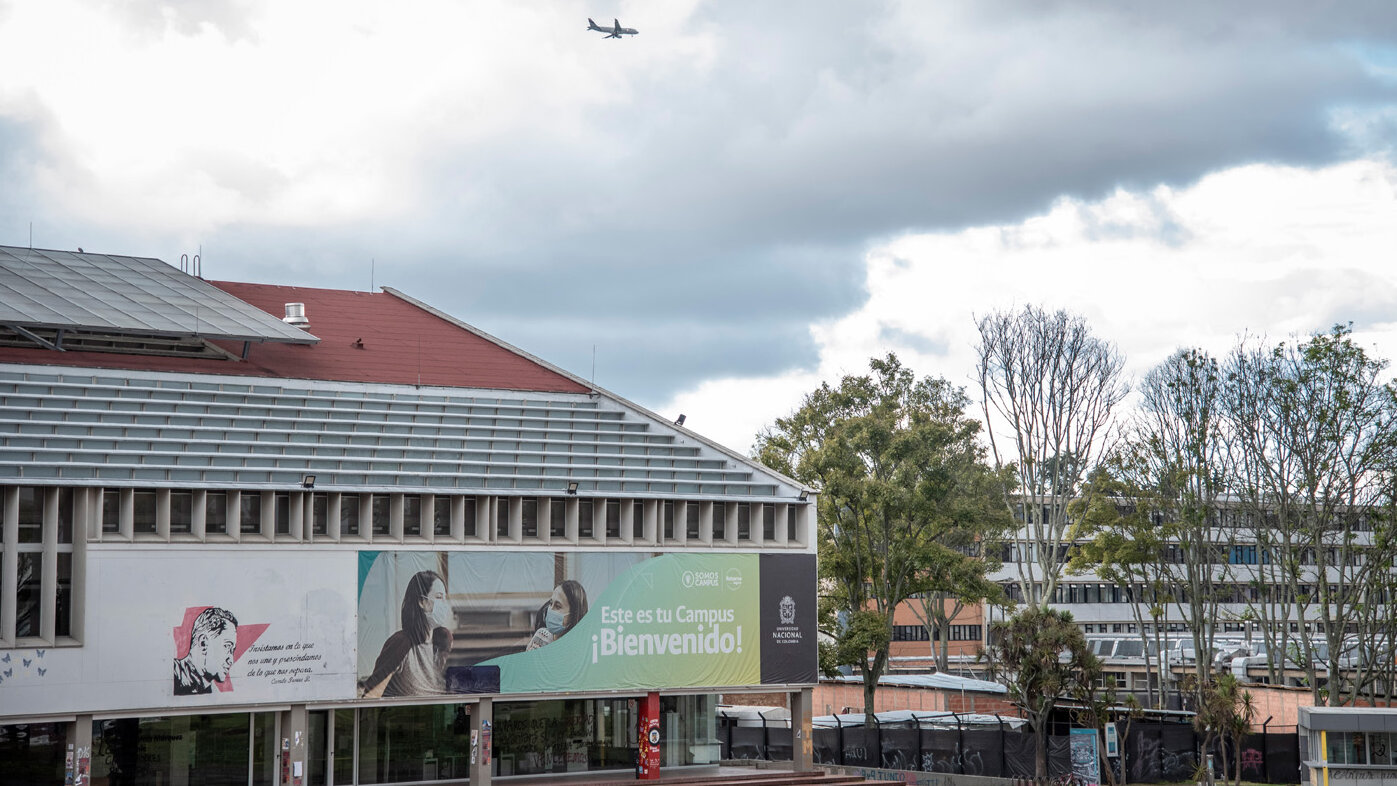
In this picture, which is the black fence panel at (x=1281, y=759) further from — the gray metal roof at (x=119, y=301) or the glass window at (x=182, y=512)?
the glass window at (x=182, y=512)

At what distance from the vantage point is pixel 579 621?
44.0m

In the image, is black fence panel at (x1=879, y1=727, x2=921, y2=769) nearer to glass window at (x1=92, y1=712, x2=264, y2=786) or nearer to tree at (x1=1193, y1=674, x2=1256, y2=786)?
tree at (x1=1193, y1=674, x2=1256, y2=786)

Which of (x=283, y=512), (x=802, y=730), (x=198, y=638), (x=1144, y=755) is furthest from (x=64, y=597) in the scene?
(x=1144, y=755)

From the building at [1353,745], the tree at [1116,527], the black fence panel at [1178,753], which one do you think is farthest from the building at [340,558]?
the tree at [1116,527]

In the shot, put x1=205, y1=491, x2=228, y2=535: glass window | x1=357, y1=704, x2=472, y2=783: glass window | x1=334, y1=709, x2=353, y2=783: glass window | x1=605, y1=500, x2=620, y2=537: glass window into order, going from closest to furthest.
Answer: x1=205, y1=491, x2=228, y2=535: glass window → x1=334, y1=709, x2=353, y2=783: glass window → x1=357, y1=704, x2=472, y2=783: glass window → x1=605, y1=500, x2=620, y2=537: glass window

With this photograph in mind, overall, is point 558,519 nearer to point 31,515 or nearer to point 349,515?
point 349,515

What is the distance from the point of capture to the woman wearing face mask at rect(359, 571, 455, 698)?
41156 millimetres

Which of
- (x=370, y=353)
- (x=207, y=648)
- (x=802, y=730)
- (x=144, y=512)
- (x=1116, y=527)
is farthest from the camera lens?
(x=1116, y=527)

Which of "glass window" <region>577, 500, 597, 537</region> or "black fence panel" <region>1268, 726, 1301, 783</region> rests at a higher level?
"glass window" <region>577, 500, 597, 537</region>

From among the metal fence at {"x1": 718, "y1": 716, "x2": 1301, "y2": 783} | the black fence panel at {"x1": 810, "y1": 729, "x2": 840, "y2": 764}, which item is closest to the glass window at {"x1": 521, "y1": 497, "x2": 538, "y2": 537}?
the metal fence at {"x1": 718, "y1": 716, "x2": 1301, "y2": 783}

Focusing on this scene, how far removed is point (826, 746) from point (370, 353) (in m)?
23.3

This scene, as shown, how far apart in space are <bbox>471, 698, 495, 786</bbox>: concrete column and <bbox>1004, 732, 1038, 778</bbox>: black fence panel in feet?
64.5

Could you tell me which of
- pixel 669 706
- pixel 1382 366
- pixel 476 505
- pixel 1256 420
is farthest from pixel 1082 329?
pixel 476 505

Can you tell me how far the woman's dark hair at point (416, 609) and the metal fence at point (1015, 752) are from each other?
55.6ft
